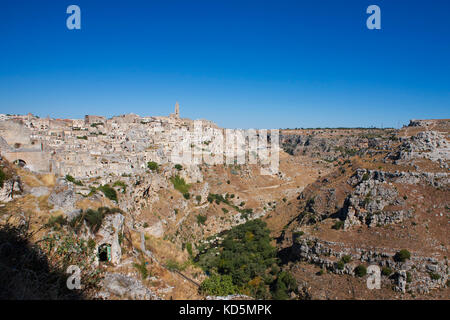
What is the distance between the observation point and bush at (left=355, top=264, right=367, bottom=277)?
21.0m

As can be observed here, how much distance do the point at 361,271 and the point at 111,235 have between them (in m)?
18.4

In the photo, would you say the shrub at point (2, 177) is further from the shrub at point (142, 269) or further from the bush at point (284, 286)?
the bush at point (284, 286)

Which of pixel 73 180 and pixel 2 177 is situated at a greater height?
pixel 2 177

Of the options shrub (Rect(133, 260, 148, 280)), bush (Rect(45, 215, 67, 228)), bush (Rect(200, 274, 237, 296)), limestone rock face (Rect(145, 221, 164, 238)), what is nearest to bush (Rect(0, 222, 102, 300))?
bush (Rect(45, 215, 67, 228))

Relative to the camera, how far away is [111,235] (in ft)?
49.8

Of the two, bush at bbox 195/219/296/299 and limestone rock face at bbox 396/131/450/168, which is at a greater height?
limestone rock face at bbox 396/131/450/168

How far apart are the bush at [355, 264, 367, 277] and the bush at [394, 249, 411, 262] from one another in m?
2.44

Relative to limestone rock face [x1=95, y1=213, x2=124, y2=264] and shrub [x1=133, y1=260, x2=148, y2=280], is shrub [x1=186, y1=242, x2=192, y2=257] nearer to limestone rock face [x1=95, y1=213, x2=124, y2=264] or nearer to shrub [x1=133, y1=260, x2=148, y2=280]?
shrub [x1=133, y1=260, x2=148, y2=280]

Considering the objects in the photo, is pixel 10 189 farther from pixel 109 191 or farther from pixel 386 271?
pixel 386 271

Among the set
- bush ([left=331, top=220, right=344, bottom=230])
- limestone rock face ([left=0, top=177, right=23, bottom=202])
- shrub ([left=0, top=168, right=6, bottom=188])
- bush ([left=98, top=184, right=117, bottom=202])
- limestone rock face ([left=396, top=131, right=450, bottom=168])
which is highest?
limestone rock face ([left=396, top=131, right=450, bottom=168])

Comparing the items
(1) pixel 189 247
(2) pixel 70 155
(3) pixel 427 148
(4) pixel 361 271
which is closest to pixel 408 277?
(4) pixel 361 271

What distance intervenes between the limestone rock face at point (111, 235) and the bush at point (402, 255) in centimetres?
1984
